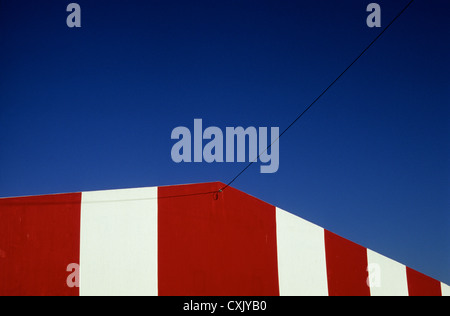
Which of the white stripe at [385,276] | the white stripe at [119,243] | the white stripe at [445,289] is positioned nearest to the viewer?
the white stripe at [119,243]

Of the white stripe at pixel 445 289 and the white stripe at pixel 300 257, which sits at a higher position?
the white stripe at pixel 300 257

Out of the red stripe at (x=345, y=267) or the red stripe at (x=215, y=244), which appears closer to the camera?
the red stripe at (x=215, y=244)

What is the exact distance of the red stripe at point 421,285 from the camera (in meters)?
5.46

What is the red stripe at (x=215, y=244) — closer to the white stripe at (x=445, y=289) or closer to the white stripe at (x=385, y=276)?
the white stripe at (x=385, y=276)

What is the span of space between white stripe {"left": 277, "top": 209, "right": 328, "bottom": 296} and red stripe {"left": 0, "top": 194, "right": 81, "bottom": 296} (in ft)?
7.51

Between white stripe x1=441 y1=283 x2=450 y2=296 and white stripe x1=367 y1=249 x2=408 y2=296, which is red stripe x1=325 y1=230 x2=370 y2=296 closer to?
white stripe x1=367 y1=249 x2=408 y2=296

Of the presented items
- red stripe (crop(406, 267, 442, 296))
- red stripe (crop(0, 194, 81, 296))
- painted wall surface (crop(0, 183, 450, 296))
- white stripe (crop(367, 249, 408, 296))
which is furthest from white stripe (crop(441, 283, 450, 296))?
red stripe (crop(0, 194, 81, 296))

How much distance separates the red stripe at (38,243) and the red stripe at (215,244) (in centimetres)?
102

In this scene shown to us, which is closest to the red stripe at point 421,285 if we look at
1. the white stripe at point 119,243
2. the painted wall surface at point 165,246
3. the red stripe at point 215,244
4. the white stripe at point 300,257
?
the painted wall surface at point 165,246

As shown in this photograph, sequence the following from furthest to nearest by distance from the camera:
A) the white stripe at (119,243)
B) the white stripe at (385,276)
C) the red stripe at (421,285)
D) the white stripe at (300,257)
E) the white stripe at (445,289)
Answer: the white stripe at (445,289) < the red stripe at (421,285) < the white stripe at (385,276) < the white stripe at (300,257) < the white stripe at (119,243)

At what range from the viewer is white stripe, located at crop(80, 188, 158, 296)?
5.00 meters

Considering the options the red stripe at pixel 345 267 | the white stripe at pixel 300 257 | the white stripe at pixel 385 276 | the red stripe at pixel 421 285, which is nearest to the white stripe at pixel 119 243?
the white stripe at pixel 300 257

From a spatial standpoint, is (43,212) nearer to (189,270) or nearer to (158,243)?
(158,243)

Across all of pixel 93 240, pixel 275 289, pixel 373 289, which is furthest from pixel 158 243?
pixel 373 289
